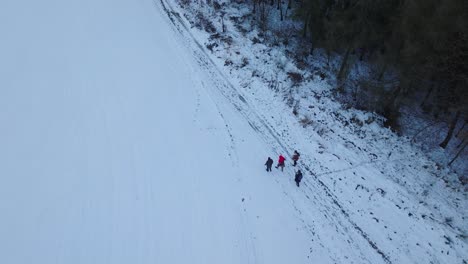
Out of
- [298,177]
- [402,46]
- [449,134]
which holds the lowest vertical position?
[449,134]

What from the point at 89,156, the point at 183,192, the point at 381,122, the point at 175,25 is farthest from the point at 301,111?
the point at 175,25

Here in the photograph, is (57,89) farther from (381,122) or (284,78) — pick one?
(381,122)

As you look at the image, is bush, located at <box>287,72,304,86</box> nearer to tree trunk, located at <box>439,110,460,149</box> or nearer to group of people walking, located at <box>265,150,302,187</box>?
group of people walking, located at <box>265,150,302,187</box>

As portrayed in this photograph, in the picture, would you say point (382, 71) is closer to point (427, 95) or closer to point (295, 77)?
point (427, 95)

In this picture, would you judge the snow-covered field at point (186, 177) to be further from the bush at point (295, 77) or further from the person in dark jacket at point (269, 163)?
the bush at point (295, 77)

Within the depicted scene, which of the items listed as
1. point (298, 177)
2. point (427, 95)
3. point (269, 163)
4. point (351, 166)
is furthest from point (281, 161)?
point (427, 95)
